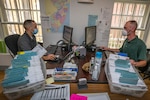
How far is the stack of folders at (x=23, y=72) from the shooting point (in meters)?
0.83

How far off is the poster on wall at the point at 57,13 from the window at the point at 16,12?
43 cm

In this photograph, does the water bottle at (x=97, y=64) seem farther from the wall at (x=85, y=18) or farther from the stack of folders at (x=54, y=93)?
the wall at (x=85, y=18)

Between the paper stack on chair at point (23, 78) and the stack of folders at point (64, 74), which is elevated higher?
the paper stack on chair at point (23, 78)

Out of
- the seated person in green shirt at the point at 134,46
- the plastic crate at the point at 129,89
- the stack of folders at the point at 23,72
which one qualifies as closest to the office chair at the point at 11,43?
the stack of folders at the point at 23,72

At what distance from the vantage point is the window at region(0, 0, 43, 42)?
2.50 meters

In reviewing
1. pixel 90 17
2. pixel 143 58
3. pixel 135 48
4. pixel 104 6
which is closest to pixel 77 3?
pixel 90 17

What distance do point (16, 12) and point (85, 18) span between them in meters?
1.58

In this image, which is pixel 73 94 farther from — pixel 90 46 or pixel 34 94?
pixel 90 46

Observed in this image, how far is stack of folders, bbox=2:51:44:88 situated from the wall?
142cm

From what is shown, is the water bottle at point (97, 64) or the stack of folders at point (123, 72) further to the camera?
the water bottle at point (97, 64)

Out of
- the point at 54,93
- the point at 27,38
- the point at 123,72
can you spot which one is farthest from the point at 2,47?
the point at 123,72

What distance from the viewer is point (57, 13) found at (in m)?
2.31

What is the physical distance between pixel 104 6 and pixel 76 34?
79 centimetres

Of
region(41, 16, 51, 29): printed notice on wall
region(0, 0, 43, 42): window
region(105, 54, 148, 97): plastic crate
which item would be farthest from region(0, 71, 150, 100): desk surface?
region(0, 0, 43, 42): window
